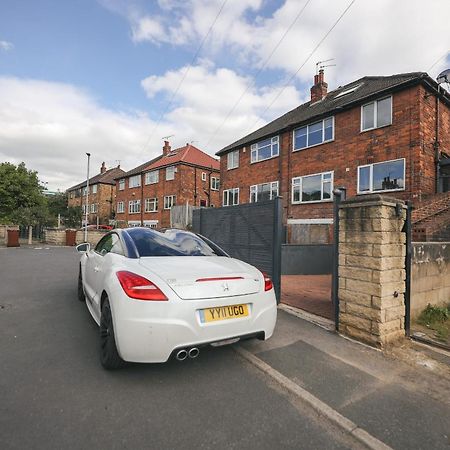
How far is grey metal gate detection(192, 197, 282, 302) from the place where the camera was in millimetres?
5844

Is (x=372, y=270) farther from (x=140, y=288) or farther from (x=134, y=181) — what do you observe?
(x=134, y=181)

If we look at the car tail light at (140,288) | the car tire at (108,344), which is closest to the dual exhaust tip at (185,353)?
the car tail light at (140,288)

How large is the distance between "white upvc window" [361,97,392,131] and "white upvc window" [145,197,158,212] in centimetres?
2243

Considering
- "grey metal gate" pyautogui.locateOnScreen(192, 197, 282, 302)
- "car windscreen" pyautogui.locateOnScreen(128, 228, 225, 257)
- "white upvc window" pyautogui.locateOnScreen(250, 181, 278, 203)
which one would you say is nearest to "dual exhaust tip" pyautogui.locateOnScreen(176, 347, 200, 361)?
"car windscreen" pyautogui.locateOnScreen(128, 228, 225, 257)

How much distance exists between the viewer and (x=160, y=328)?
8.19 feet

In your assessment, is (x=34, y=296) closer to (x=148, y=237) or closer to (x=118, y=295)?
(x=148, y=237)

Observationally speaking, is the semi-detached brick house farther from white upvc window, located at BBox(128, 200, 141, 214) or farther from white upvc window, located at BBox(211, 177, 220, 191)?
white upvc window, located at BBox(128, 200, 141, 214)

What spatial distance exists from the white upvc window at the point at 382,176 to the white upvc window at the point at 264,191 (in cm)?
551

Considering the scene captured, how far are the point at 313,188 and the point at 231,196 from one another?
716 centimetres

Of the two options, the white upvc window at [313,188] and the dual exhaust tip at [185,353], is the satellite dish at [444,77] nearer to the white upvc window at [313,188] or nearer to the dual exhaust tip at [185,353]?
the white upvc window at [313,188]

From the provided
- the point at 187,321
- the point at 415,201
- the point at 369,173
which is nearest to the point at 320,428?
the point at 187,321

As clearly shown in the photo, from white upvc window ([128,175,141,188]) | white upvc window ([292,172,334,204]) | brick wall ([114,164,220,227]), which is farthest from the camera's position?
white upvc window ([128,175,141,188])

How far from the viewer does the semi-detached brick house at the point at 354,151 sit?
11852mm

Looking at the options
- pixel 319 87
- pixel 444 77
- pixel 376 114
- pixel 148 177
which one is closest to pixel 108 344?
pixel 376 114
